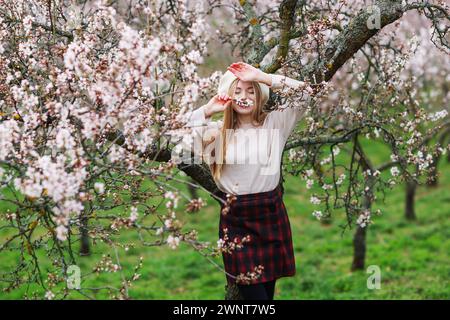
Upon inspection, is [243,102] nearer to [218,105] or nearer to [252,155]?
[218,105]

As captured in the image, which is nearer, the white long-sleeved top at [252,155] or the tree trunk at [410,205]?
the white long-sleeved top at [252,155]

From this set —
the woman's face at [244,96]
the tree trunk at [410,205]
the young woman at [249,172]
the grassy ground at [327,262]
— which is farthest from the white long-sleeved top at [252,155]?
the tree trunk at [410,205]

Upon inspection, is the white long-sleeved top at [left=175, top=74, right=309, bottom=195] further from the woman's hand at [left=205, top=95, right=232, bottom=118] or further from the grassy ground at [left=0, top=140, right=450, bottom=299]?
the grassy ground at [left=0, top=140, right=450, bottom=299]

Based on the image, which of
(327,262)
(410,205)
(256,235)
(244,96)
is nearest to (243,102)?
(244,96)

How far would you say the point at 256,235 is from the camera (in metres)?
3.59

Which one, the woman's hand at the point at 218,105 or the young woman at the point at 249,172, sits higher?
the woman's hand at the point at 218,105

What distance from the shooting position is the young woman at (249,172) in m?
3.55

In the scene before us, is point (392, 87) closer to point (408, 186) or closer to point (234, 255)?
point (234, 255)

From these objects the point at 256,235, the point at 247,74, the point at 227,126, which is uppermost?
the point at 247,74

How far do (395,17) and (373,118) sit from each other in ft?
3.69

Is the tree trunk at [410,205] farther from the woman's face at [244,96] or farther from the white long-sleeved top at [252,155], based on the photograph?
the woman's face at [244,96]

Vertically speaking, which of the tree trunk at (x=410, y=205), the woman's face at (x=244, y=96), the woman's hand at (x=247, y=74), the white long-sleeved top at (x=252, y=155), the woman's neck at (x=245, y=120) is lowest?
the white long-sleeved top at (x=252, y=155)

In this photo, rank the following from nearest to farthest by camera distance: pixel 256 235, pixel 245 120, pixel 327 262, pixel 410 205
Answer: pixel 256 235 < pixel 245 120 < pixel 327 262 < pixel 410 205

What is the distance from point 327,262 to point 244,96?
546 cm
